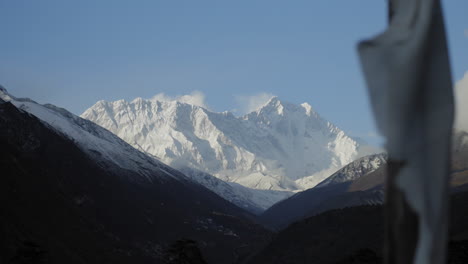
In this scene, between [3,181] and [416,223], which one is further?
[3,181]

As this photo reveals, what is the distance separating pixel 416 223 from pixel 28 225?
188607mm

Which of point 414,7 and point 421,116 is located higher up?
point 414,7

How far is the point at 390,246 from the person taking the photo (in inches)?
213

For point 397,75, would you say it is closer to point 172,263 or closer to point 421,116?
point 421,116

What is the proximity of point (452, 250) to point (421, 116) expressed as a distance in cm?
9257

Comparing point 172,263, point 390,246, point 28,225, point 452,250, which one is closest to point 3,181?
point 28,225

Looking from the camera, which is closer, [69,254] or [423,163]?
[423,163]

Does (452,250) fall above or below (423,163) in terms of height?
above

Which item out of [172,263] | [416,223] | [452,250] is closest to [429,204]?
[416,223]

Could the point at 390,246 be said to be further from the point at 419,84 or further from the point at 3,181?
the point at 3,181

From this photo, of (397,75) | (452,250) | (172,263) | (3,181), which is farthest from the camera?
(3,181)

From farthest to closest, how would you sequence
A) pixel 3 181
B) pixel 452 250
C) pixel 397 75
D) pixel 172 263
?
pixel 3 181 < pixel 452 250 < pixel 172 263 < pixel 397 75

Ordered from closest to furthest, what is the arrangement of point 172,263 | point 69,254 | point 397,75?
point 397,75
point 172,263
point 69,254

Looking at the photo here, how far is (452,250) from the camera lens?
91.3 metres
